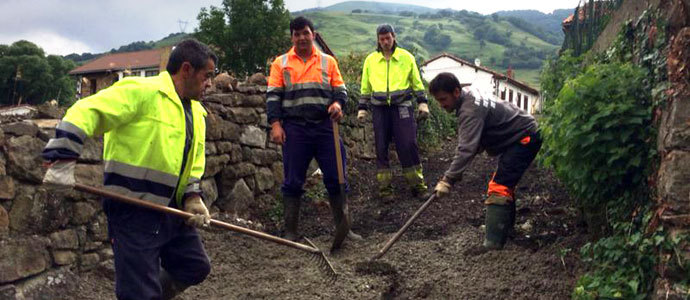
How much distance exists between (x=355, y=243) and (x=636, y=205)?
2487 mm

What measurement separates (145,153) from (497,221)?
272 cm

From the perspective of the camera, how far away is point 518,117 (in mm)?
4832

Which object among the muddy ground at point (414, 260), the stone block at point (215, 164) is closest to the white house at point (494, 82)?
the muddy ground at point (414, 260)

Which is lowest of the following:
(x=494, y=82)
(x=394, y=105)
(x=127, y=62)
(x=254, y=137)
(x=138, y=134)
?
(x=494, y=82)

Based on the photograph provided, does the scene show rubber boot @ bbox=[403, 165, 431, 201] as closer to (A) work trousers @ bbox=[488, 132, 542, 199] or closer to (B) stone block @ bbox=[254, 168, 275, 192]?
(B) stone block @ bbox=[254, 168, 275, 192]

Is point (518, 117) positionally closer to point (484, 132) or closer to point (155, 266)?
point (484, 132)

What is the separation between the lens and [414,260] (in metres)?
4.79

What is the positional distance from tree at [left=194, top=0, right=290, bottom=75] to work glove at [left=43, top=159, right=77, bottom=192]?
2148cm

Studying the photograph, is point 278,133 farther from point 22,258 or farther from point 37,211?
point 22,258

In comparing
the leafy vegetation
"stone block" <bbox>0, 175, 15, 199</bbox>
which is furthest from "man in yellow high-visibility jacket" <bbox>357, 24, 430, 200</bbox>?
"stone block" <bbox>0, 175, 15, 199</bbox>

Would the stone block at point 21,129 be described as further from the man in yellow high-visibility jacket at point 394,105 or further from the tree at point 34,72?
the tree at point 34,72

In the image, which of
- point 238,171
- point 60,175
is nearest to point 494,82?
point 238,171

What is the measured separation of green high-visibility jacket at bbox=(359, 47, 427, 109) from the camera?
6.54 meters

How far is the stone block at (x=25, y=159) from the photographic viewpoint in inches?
159
